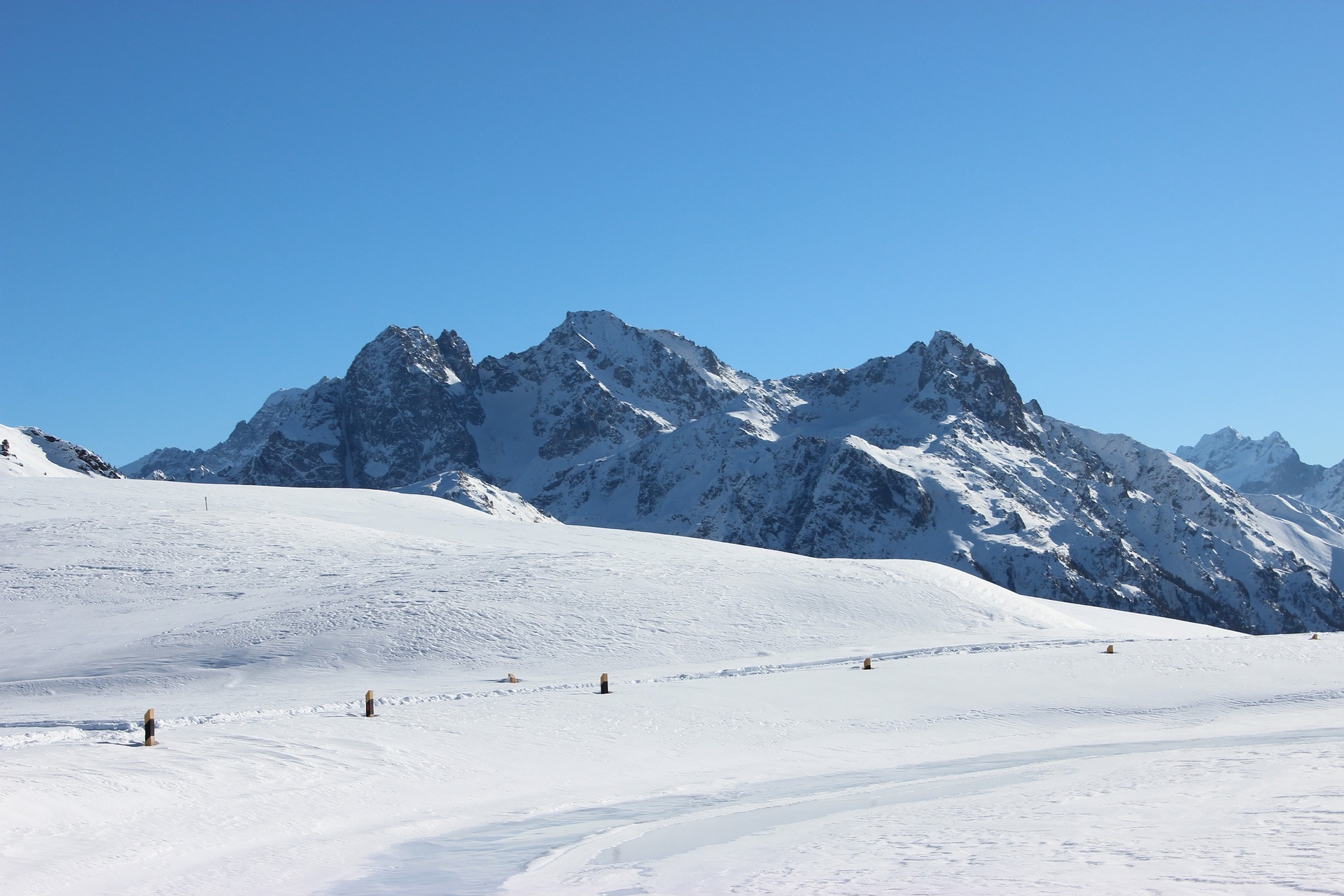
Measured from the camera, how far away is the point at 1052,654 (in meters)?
32.0

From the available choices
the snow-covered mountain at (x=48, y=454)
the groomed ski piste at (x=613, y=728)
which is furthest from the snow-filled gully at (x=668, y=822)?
the snow-covered mountain at (x=48, y=454)

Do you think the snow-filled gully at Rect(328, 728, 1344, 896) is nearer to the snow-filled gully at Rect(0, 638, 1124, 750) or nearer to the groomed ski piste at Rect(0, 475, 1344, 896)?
the groomed ski piste at Rect(0, 475, 1344, 896)

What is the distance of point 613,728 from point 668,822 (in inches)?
295

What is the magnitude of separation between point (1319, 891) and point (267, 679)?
26.1 meters

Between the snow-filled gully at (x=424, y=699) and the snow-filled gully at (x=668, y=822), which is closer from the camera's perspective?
the snow-filled gully at (x=668, y=822)

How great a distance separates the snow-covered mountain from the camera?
346 feet

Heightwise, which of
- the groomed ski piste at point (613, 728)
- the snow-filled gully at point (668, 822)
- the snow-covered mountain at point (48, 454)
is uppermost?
the snow-covered mountain at point (48, 454)

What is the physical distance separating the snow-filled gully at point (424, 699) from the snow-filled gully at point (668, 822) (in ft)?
29.8

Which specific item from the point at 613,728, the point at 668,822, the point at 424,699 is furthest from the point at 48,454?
the point at 668,822

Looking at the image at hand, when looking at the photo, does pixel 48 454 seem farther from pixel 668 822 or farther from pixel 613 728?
pixel 668 822

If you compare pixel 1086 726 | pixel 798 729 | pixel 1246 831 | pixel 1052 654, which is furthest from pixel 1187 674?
pixel 1246 831

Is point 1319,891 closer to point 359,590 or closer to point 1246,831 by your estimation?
point 1246,831

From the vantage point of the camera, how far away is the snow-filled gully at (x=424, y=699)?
20.3m

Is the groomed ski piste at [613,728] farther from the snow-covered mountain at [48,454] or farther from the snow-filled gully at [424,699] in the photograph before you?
the snow-covered mountain at [48,454]
